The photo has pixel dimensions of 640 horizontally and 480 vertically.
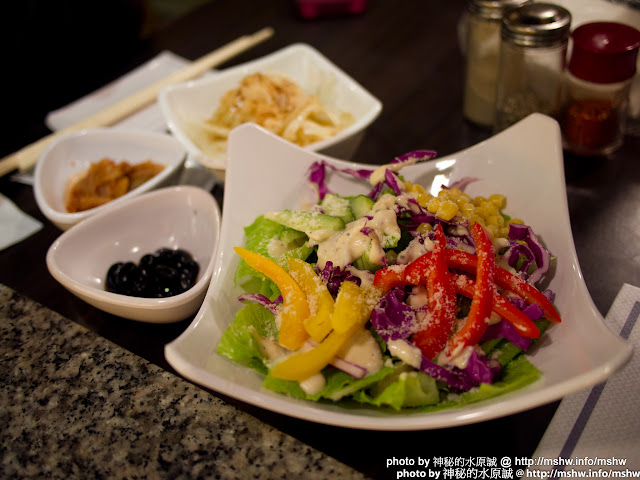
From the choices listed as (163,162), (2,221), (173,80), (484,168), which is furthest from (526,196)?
(2,221)

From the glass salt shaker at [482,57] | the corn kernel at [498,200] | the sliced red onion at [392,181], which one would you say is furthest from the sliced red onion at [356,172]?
the glass salt shaker at [482,57]

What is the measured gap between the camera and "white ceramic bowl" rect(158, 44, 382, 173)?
1.96m

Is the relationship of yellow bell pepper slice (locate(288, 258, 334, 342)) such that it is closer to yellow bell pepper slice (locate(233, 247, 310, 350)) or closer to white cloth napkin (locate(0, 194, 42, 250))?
yellow bell pepper slice (locate(233, 247, 310, 350))

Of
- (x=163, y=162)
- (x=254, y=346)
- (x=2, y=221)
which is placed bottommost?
(x=2, y=221)

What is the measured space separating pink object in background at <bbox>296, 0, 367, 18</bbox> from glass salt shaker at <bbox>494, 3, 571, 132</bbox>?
1.45 meters

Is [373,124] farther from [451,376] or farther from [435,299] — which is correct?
[451,376]

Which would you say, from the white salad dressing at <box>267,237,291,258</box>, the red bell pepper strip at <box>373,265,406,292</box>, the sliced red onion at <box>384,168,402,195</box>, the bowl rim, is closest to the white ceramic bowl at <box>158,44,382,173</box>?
the bowl rim

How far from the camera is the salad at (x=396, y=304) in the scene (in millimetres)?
1081

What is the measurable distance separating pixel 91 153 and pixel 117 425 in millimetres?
1315

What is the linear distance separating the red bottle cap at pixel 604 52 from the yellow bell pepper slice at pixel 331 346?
1.27 metres

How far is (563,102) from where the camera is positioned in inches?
77.4

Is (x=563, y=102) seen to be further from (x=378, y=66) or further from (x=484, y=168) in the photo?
(x=378, y=66)

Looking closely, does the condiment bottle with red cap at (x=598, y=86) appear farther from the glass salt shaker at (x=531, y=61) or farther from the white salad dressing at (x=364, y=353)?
the white salad dressing at (x=364, y=353)

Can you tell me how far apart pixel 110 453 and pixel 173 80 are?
6.09ft
